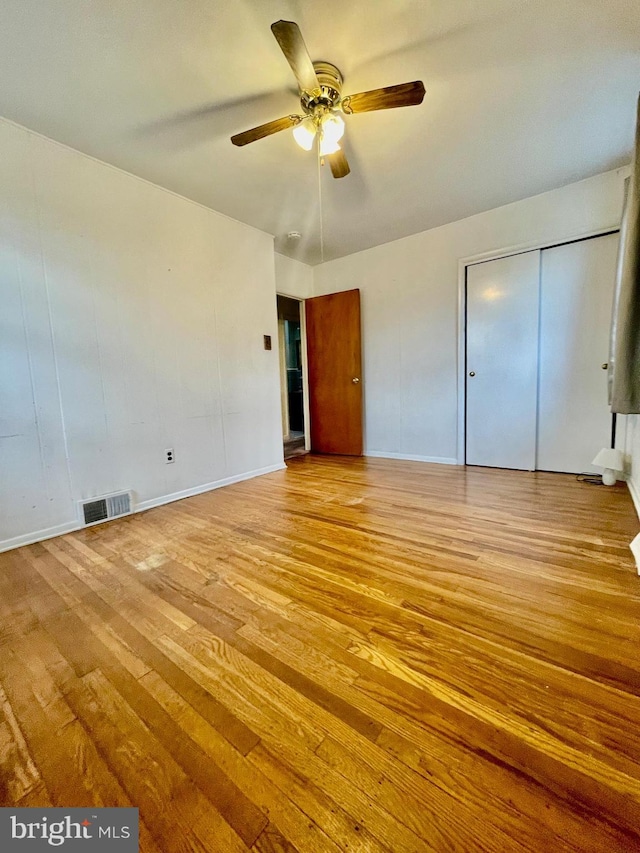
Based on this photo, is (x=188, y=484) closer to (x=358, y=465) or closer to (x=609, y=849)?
(x=358, y=465)

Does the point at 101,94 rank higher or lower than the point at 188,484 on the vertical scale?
higher

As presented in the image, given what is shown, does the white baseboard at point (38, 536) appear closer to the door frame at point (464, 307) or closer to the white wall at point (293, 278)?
the white wall at point (293, 278)

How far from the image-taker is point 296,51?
1358 millimetres

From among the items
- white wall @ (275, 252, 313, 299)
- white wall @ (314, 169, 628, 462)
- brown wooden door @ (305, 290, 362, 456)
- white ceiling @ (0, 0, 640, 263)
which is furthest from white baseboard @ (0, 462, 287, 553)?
white ceiling @ (0, 0, 640, 263)

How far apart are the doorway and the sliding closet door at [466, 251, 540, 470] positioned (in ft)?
9.99

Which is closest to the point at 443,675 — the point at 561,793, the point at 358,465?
the point at 561,793

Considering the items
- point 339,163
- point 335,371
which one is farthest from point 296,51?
point 335,371

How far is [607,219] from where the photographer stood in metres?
2.70

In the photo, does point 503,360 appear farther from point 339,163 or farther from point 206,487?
point 206,487

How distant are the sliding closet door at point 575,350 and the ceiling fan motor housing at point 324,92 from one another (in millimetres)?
2364

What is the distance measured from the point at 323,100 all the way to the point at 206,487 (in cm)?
282

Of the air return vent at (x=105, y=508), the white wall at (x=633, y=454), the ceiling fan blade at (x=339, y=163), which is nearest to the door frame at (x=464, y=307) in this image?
the white wall at (x=633, y=454)

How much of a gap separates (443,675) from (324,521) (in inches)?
49.5

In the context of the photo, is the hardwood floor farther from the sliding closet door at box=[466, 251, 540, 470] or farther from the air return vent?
the sliding closet door at box=[466, 251, 540, 470]
